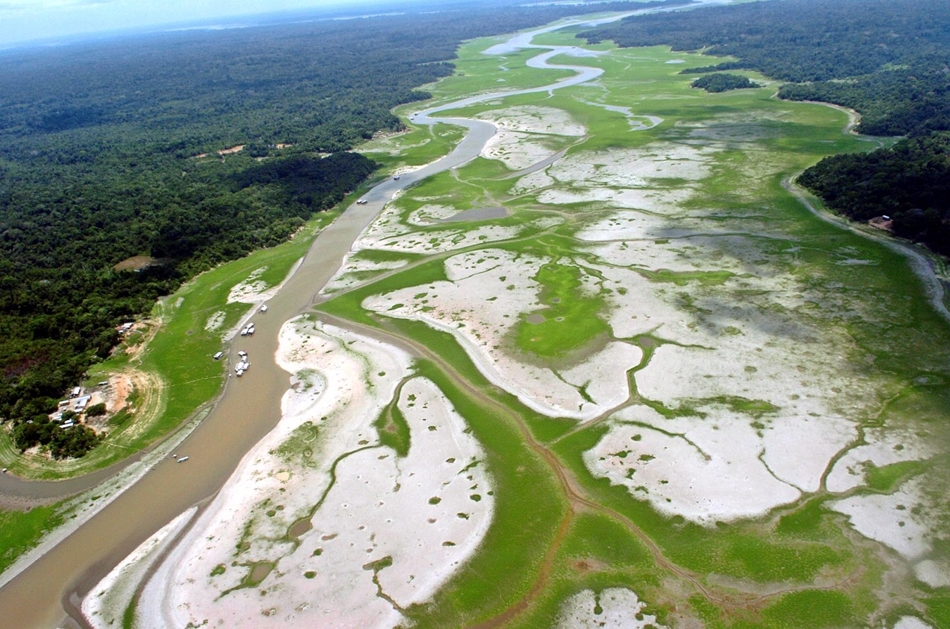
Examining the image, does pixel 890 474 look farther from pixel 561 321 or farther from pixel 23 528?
pixel 23 528

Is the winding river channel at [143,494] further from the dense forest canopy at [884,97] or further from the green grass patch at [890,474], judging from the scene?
the dense forest canopy at [884,97]

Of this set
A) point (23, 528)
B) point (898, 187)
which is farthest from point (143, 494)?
point (898, 187)

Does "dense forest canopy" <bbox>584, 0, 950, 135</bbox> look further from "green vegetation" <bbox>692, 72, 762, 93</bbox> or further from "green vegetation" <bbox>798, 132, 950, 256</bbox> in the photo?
"green vegetation" <bbox>798, 132, 950, 256</bbox>

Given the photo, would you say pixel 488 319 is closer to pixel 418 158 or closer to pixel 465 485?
pixel 465 485

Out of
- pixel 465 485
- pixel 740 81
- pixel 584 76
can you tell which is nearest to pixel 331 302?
pixel 465 485

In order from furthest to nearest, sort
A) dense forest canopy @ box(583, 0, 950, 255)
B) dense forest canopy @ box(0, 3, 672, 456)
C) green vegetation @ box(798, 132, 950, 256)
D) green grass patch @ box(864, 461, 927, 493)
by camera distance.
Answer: dense forest canopy @ box(583, 0, 950, 255)
green vegetation @ box(798, 132, 950, 256)
dense forest canopy @ box(0, 3, 672, 456)
green grass patch @ box(864, 461, 927, 493)

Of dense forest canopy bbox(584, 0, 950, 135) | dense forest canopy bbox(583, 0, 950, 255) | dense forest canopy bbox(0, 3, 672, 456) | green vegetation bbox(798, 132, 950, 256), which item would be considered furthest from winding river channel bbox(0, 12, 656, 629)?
dense forest canopy bbox(584, 0, 950, 135)

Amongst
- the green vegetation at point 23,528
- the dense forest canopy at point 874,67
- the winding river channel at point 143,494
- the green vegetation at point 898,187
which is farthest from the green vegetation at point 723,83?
the green vegetation at point 23,528
